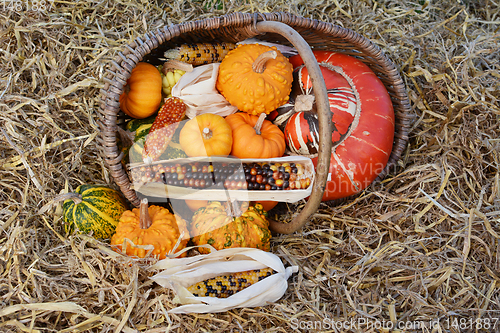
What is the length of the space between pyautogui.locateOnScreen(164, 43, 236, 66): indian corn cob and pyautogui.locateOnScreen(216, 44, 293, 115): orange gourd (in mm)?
168

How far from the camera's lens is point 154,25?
2.65m

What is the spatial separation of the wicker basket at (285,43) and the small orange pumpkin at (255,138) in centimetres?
45

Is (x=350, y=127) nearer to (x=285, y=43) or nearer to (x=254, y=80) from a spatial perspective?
(x=254, y=80)

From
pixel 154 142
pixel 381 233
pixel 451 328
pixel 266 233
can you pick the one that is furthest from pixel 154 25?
pixel 451 328

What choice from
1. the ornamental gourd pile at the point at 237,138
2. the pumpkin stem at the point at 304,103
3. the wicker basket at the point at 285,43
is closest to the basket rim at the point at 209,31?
the wicker basket at the point at 285,43

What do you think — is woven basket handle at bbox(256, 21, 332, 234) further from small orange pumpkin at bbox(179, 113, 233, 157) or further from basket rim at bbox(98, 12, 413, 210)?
small orange pumpkin at bbox(179, 113, 233, 157)

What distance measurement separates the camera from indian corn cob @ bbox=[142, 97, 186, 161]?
1.98 meters

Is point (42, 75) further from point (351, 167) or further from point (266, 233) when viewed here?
point (351, 167)

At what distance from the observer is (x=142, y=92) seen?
6.77 ft

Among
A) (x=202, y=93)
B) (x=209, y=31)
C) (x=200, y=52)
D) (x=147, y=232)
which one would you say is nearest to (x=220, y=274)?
(x=147, y=232)

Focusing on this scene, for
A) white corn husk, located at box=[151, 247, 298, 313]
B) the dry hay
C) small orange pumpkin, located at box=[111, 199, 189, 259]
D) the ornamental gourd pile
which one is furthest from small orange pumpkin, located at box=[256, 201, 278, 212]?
small orange pumpkin, located at box=[111, 199, 189, 259]

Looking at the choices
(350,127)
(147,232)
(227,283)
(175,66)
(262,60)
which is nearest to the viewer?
(227,283)

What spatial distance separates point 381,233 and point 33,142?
2291 mm

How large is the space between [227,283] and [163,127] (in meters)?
0.99
